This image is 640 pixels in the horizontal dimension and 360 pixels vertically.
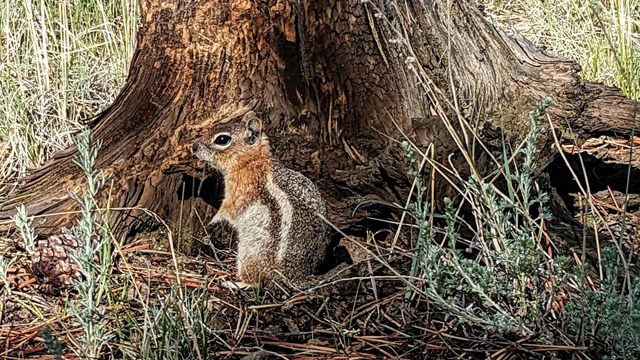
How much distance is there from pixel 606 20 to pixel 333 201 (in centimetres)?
316

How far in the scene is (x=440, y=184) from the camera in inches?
142

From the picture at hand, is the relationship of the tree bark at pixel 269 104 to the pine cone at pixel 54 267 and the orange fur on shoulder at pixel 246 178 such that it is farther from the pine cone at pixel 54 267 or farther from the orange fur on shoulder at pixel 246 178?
the pine cone at pixel 54 267

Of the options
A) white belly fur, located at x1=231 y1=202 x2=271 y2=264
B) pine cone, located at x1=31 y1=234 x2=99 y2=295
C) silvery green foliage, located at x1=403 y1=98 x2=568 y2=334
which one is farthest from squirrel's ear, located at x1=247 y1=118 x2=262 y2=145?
silvery green foliage, located at x1=403 y1=98 x2=568 y2=334

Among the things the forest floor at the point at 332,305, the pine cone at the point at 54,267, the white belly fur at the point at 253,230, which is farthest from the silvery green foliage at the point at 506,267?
the pine cone at the point at 54,267

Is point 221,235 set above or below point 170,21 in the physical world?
below

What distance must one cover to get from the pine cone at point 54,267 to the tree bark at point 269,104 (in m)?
0.24

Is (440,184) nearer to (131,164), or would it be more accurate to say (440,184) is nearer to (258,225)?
(258,225)

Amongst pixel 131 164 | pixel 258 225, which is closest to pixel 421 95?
pixel 258 225

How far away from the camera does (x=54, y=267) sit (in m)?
3.47

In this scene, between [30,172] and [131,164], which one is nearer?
[131,164]

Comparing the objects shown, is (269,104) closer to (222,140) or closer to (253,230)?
(222,140)

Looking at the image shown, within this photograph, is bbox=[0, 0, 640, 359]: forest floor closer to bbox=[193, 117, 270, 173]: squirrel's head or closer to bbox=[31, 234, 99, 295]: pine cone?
bbox=[31, 234, 99, 295]: pine cone

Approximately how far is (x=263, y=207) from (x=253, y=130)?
32 centimetres

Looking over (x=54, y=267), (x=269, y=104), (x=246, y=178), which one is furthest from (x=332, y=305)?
(x=54, y=267)
